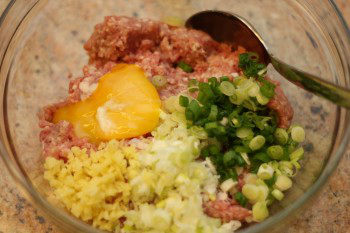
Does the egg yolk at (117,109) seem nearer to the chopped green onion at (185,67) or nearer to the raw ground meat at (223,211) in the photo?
the chopped green onion at (185,67)

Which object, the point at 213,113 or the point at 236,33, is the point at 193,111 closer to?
the point at 213,113

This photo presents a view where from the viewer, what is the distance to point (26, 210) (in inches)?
93.8

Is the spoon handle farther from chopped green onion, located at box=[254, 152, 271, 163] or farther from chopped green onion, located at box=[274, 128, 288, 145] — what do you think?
chopped green onion, located at box=[254, 152, 271, 163]

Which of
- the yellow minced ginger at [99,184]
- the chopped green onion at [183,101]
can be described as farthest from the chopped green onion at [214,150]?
the yellow minced ginger at [99,184]

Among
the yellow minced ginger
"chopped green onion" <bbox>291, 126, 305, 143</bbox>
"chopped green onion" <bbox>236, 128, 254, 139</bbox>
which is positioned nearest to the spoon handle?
"chopped green onion" <bbox>291, 126, 305, 143</bbox>

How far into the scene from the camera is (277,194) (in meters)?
2.14

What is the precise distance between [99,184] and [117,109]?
0.46 m

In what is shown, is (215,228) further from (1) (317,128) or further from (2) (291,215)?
(1) (317,128)

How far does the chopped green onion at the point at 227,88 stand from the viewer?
227 centimetres

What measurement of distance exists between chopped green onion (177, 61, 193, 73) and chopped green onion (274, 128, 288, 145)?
0.63 m

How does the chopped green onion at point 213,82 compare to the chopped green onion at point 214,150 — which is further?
the chopped green onion at point 213,82

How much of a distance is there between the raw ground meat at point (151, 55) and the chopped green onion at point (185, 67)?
2 cm

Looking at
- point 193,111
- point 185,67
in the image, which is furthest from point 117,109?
point 185,67

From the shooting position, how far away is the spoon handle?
1.94 meters
